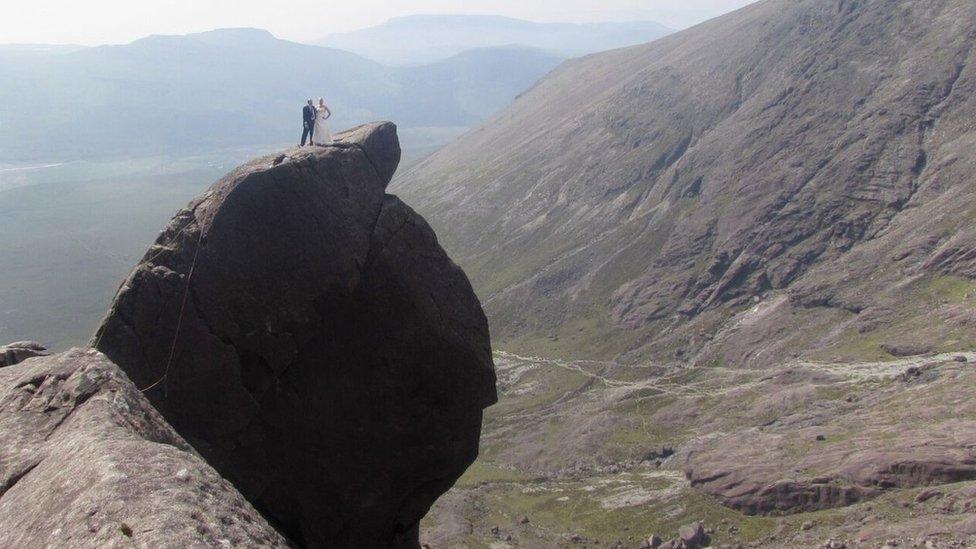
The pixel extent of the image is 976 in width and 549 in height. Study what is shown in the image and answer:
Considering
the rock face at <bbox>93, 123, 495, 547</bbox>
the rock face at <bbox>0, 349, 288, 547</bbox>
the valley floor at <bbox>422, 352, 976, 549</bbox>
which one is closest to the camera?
the rock face at <bbox>0, 349, 288, 547</bbox>

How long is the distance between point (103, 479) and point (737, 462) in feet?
417

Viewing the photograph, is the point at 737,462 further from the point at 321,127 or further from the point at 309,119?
the point at 309,119

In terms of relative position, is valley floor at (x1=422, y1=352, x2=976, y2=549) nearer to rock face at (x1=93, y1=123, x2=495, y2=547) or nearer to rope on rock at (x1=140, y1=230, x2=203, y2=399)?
rock face at (x1=93, y1=123, x2=495, y2=547)

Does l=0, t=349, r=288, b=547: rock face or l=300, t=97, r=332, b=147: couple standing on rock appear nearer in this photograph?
l=0, t=349, r=288, b=547: rock face

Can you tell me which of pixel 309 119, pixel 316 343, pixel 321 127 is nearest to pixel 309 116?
pixel 309 119

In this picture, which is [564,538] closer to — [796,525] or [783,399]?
[796,525]

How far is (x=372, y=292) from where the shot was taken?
3778 centimetres

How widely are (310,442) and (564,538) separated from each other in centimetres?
9144

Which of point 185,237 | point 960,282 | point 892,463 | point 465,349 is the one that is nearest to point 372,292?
point 465,349

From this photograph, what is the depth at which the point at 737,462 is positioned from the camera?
420 feet

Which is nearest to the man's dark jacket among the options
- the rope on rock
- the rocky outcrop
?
the rope on rock

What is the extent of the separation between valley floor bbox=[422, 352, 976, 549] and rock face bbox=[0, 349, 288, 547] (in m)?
83.4

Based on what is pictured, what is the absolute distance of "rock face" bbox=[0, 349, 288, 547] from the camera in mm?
13297

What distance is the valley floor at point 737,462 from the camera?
9869 cm
